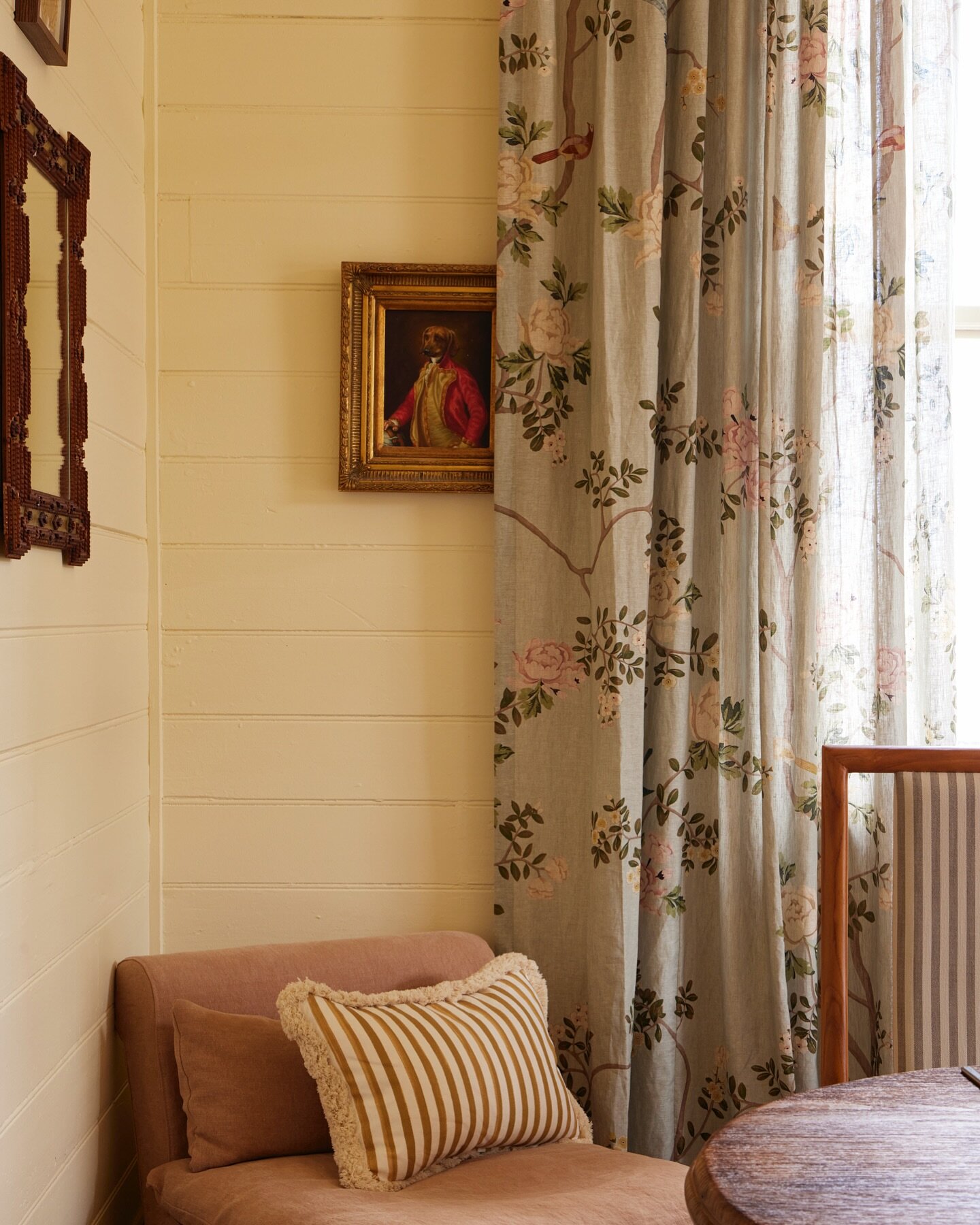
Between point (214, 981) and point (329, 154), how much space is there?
4.78ft

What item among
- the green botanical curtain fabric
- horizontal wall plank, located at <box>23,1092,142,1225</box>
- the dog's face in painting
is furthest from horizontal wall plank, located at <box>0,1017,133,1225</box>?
the dog's face in painting

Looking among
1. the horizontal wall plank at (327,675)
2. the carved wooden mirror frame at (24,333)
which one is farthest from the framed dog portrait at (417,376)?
the carved wooden mirror frame at (24,333)

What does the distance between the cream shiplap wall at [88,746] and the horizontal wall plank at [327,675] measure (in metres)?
0.10

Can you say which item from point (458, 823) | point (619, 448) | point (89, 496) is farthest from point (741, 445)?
point (89, 496)

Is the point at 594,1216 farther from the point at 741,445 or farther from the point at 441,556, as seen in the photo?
the point at 741,445

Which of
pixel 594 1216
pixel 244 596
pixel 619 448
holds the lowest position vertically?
pixel 594 1216

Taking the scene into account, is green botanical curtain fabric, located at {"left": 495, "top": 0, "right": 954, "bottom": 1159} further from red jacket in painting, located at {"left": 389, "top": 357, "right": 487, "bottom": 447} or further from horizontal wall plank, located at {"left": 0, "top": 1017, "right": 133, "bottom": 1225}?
horizontal wall plank, located at {"left": 0, "top": 1017, "right": 133, "bottom": 1225}

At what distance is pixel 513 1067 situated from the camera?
4.96 feet

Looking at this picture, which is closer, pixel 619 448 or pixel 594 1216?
pixel 594 1216

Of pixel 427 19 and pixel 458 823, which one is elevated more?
pixel 427 19

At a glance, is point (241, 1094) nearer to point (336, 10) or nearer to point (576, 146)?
point (576, 146)

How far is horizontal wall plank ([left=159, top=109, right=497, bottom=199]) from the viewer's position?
1856 millimetres

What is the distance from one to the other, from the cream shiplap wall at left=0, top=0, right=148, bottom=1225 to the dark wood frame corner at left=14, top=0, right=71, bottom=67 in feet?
0.03

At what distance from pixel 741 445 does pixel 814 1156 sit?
1.26 metres
